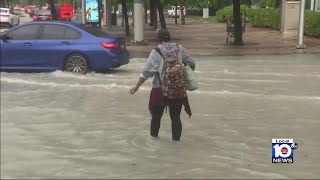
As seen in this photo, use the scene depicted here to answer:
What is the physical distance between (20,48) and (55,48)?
0.86m

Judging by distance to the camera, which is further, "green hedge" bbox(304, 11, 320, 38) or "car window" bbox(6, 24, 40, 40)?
"green hedge" bbox(304, 11, 320, 38)

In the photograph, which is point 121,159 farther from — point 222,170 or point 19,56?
point 19,56

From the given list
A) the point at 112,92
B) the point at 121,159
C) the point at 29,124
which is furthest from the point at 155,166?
the point at 112,92

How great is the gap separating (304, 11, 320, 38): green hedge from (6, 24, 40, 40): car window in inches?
714

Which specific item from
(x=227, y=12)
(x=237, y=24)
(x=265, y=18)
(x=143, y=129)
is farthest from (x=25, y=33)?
(x=227, y=12)

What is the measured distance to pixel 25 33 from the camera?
13.6 metres

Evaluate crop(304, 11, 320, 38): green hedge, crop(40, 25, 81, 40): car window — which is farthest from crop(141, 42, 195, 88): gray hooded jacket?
crop(304, 11, 320, 38): green hedge

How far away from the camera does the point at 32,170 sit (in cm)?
541

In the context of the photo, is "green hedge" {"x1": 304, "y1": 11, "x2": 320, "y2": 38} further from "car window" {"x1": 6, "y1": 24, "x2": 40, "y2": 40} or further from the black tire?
"car window" {"x1": 6, "y1": 24, "x2": 40, "y2": 40}

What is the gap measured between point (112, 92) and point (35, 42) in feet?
10.4

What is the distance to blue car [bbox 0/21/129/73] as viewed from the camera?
1344cm


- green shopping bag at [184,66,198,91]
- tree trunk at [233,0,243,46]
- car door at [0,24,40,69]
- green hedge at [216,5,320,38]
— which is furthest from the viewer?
green hedge at [216,5,320,38]

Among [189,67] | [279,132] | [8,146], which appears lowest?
[279,132]

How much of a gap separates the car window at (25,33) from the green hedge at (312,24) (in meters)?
18.1
